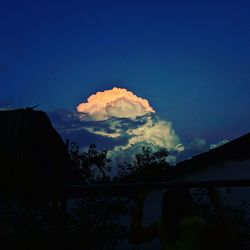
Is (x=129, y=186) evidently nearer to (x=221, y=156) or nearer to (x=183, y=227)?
(x=183, y=227)

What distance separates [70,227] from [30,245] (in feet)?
6.25

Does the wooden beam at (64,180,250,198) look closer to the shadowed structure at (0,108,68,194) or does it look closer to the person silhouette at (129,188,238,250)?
the shadowed structure at (0,108,68,194)

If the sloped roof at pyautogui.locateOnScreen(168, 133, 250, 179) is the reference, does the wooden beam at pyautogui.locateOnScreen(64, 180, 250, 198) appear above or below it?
below

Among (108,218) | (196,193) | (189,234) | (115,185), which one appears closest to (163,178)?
(196,193)

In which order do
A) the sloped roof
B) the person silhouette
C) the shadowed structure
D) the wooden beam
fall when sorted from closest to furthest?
the person silhouette
the wooden beam
the shadowed structure
the sloped roof

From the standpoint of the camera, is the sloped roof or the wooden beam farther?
the sloped roof

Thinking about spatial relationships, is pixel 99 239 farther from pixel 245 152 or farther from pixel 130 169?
pixel 130 169

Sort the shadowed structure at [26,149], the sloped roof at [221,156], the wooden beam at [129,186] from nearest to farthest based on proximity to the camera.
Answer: the wooden beam at [129,186], the shadowed structure at [26,149], the sloped roof at [221,156]

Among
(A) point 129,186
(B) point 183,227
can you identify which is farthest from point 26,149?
(B) point 183,227

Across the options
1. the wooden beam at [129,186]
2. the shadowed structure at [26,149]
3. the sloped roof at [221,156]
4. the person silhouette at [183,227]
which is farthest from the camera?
the sloped roof at [221,156]

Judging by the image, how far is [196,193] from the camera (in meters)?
11.8

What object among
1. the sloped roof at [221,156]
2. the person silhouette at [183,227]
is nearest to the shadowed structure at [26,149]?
the person silhouette at [183,227]

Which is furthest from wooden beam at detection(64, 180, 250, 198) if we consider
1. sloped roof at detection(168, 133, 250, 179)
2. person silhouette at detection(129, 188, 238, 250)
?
sloped roof at detection(168, 133, 250, 179)

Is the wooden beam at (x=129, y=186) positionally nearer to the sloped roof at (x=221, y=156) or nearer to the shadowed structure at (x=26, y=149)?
the shadowed structure at (x=26, y=149)
